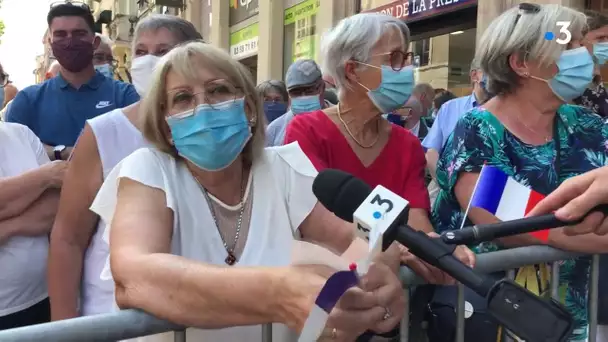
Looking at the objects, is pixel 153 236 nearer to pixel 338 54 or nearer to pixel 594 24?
pixel 338 54

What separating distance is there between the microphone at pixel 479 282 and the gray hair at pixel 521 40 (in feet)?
4.94

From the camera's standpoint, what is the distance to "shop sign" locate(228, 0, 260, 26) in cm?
1496

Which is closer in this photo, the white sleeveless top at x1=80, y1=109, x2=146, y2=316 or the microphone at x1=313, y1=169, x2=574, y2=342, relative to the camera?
the microphone at x1=313, y1=169, x2=574, y2=342

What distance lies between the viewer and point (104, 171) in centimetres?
219

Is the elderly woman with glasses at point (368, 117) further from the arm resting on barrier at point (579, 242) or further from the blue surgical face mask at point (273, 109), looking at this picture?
the blue surgical face mask at point (273, 109)

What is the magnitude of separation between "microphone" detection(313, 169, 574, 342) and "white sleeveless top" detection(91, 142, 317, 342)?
0.64 meters

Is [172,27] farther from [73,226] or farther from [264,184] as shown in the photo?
[264,184]

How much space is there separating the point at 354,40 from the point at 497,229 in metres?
1.63

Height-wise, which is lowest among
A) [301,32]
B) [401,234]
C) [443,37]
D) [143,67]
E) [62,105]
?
[301,32]

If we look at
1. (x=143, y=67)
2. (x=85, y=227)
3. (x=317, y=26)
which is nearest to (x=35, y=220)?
(x=85, y=227)

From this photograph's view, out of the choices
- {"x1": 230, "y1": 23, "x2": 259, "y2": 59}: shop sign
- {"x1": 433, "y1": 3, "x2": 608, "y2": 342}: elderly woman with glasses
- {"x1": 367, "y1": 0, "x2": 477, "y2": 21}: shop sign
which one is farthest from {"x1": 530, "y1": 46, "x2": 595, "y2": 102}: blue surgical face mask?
{"x1": 230, "y1": 23, "x2": 259, "y2": 59}: shop sign

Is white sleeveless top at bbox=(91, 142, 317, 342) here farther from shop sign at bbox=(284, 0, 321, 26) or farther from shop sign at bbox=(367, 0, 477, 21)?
shop sign at bbox=(284, 0, 321, 26)

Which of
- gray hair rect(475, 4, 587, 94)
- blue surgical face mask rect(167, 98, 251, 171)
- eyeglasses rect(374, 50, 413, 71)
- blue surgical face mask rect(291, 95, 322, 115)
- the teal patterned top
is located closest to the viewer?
blue surgical face mask rect(167, 98, 251, 171)

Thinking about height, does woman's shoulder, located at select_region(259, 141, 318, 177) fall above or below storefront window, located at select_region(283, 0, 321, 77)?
above
